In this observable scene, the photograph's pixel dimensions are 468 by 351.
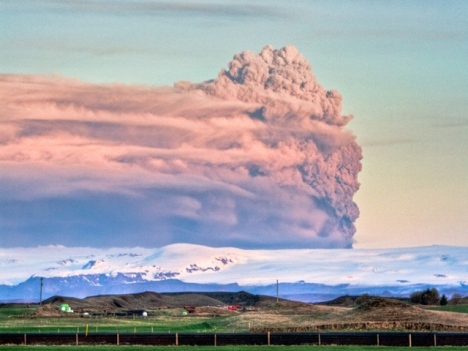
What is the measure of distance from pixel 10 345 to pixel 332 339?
27.5 m

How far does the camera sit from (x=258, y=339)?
96125mm

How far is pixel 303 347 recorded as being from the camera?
88.8 metres

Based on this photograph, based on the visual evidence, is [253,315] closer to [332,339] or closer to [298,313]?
[298,313]

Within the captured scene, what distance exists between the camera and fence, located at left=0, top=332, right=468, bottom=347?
302 feet

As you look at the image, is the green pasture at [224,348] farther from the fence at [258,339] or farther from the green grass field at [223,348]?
the fence at [258,339]

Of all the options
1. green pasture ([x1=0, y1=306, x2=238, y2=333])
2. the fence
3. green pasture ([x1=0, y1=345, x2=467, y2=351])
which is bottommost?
green pasture ([x1=0, y1=345, x2=467, y2=351])

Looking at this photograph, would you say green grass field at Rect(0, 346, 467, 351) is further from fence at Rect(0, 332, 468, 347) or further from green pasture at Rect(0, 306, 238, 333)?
green pasture at Rect(0, 306, 238, 333)

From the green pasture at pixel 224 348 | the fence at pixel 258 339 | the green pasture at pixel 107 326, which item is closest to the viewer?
the green pasture at pixel 224 348

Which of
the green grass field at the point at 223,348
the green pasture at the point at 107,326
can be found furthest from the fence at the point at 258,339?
the green pasture at the point at 107,326

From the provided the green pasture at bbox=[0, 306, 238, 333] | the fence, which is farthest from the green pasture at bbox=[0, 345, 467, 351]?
the green pasture at bbox=[0, 306, 238, 333]

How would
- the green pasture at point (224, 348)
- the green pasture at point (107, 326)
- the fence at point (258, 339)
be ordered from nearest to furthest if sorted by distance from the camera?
1. the green pasture at point (224, 348)
2. the fence at point (258, 339)
3. the green pasture at point (107, 326)

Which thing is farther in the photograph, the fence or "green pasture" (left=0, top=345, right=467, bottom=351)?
the fence

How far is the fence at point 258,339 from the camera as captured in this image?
302ft

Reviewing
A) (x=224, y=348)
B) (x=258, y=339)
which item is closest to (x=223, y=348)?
(x=224, y=348)
